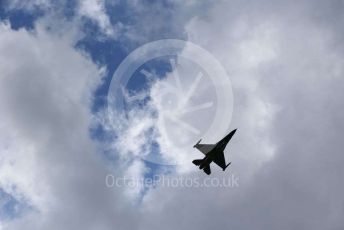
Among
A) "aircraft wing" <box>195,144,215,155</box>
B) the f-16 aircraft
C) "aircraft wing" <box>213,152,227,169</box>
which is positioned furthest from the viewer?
"aircraft wing" <box>213,152,227,169</box>

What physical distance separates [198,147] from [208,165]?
6009 millimetres

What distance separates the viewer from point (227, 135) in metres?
122

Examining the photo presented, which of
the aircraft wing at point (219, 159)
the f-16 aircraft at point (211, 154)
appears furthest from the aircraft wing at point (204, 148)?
the aircraft wing at point (219, 159)

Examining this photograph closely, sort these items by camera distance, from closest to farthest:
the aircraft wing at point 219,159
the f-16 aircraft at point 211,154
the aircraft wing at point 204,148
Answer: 1. the f-16 aircraft at point 211,154
2. the aircraft wing at point 204,148
3. the aircraft wing at point 219,159

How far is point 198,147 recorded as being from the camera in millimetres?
126500

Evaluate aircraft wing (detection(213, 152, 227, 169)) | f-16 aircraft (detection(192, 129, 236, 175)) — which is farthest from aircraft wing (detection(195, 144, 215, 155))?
aircraft wing (detection(213, 152, 227, 169))

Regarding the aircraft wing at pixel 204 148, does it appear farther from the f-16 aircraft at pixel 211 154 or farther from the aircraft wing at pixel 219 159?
the aircraft wing at pixel 219 159

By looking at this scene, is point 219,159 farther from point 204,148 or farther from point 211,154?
point 204,148

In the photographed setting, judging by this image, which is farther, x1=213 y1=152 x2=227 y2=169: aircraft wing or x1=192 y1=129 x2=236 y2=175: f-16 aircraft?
x1=213 y1=152 x2=227 y2=169: aircraft wing

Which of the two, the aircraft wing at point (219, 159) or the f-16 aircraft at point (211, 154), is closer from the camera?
the f-16 aircraft at point (211, 154)

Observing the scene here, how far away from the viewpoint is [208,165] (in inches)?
4983

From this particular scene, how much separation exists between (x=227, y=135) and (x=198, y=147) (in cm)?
989

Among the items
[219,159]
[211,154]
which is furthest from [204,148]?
[219,159]

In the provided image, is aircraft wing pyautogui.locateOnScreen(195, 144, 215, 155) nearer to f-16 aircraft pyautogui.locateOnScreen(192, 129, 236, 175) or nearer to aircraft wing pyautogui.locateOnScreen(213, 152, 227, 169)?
f-16 aircraft pyautogui.locateOnScreen(192, 129, 236, 175)
